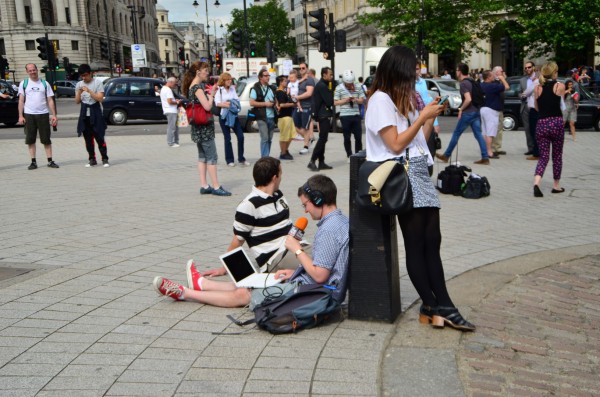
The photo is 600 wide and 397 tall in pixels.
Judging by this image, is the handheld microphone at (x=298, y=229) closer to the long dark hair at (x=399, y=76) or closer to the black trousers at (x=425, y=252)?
the black trousers at (x=425, y=252)

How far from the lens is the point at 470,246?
21.4 feet

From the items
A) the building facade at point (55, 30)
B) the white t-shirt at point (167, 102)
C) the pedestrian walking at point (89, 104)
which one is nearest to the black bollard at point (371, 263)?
the pedestrian walking at point (89, 104)

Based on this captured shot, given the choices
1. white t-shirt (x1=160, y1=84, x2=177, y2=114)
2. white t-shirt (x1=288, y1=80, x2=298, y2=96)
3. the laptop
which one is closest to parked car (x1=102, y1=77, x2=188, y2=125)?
white t-shirt (x1=288, y1=80, x2=298, y2=96)

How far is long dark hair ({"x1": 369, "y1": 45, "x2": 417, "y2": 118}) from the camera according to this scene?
4062mm

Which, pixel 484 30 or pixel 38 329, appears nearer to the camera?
pixel 38 329

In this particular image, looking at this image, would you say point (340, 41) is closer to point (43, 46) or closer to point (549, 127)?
point (549, 127)

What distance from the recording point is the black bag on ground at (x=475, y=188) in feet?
30.2

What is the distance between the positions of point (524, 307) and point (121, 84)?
2241 cm

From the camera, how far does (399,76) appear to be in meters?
4.08

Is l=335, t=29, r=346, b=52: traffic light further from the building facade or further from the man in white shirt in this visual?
the building facade

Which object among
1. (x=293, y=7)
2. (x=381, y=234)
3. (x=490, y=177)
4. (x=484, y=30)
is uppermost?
(x=293, y=7)

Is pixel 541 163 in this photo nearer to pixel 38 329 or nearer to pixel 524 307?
pixel 524 307

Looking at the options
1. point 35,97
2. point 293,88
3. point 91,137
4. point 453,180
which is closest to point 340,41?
point 293,88

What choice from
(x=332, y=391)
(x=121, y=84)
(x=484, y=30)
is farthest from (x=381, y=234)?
(x=484, y=30)
